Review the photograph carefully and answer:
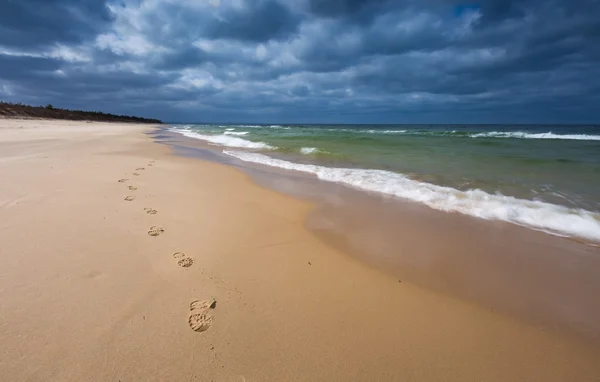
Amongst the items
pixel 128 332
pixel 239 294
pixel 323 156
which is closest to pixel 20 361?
pixel 128 332

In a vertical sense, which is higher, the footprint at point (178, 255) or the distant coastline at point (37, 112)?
the distant coastline at point (37, 112)

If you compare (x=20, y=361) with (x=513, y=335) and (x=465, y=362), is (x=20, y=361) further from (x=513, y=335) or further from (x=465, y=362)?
(x=513, y=335)

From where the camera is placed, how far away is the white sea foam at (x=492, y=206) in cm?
373

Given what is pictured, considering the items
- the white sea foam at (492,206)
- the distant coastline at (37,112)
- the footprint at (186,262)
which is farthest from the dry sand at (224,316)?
the distant coastline at (37,112)

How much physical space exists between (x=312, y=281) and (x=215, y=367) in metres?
1.06

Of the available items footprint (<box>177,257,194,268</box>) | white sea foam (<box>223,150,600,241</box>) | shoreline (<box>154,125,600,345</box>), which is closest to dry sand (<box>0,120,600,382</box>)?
footprint (<box>177,257,194,268</box>)

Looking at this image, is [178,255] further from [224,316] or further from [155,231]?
[224,316]

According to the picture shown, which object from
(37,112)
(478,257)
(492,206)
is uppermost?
(37,112)

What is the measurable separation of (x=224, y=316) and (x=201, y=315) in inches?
6.2

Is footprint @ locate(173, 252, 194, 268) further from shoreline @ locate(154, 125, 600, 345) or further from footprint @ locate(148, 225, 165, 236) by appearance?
shoreline @ locate(154, 125, 600, 345)

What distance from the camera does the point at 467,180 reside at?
650cm

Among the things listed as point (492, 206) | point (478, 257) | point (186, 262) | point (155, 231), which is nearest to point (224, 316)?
point (186, 262)

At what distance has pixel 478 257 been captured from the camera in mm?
2887

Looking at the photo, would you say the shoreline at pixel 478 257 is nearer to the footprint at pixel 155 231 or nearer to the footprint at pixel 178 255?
the footprint at pixel 178 255
